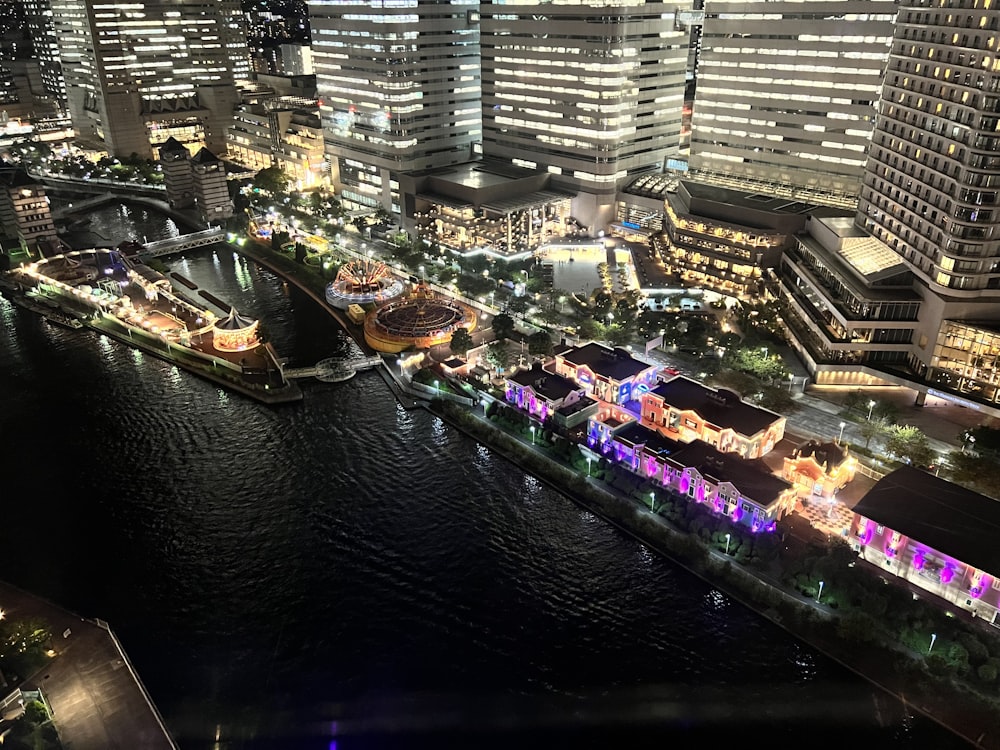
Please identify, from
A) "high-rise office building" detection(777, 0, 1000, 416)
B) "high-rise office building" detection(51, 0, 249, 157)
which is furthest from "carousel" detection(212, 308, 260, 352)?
"high-rise office building" detection(51, 0, 249, 157)

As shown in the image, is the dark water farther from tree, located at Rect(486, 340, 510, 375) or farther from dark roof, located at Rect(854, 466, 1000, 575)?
dark roof, located at Rect(854, 466, 1000, 575)

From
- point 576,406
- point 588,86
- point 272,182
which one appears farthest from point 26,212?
point 576,406

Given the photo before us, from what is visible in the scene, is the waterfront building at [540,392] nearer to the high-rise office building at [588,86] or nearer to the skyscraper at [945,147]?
the skyscraper at [945,147]

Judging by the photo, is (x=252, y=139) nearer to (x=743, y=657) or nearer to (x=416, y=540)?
(x=416, y=540)

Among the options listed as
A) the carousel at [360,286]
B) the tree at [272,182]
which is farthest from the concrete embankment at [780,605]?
the tree at [272,182]

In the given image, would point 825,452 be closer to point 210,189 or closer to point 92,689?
point 92,689

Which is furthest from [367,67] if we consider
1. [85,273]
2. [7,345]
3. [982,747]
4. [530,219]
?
[982,747]
